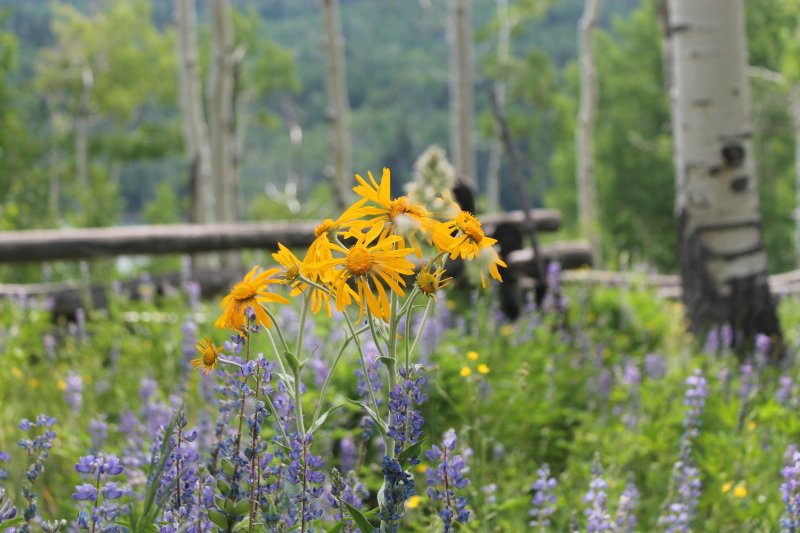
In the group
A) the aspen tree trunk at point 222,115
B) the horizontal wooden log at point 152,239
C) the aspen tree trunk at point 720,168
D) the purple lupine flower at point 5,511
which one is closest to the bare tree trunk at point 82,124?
the aspen tree trunk at point 222,115

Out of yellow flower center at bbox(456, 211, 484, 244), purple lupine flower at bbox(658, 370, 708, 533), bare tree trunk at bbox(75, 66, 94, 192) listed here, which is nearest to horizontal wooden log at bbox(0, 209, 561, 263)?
purple lupine flower at bbox(658, 370, 708, 533)

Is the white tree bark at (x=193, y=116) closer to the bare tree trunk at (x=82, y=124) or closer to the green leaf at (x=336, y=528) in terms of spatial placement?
the green leaf at (x=336, y=528)

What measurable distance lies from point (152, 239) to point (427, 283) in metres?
5.42

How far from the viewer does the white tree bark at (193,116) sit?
11.5 metres

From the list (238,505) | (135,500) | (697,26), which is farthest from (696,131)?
(238,505)

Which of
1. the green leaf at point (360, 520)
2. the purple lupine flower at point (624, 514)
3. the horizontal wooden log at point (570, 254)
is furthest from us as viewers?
the horizontal wooden log at point (570, 254)

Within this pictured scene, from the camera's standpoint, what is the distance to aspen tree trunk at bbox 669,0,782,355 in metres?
4.69

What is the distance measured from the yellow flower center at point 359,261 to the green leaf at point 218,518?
0.43m

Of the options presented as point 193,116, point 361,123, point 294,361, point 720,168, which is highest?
point 361,123

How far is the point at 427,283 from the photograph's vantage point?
1.28 m

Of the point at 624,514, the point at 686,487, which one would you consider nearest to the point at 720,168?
the point at 686,487

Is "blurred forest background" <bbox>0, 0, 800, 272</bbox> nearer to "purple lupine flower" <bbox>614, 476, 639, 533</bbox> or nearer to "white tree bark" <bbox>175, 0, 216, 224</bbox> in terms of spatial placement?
"white tree bark" <bbox>175, 0, 216, 224</bbox>

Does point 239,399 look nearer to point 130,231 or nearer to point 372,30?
point 130,231

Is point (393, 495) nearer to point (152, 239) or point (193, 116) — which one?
point (152, 239)
